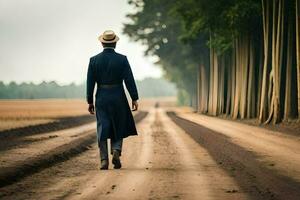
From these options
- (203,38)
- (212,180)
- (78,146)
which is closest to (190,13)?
(203,38)

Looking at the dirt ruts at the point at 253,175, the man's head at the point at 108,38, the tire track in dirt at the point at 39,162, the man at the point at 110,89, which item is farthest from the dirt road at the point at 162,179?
the man's head at the point at 108,38

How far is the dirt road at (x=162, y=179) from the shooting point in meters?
6.84

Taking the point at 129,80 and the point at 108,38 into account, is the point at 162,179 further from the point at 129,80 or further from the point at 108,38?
the point at 108,38

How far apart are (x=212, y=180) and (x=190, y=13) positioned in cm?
2769

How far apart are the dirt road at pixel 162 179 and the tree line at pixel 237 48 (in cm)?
1146

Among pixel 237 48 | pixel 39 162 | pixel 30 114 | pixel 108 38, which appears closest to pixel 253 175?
pixel 108 38

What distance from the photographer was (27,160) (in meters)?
10.4

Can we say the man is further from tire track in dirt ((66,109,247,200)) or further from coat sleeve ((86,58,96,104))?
tire track in dirt ((66,109,247,200))

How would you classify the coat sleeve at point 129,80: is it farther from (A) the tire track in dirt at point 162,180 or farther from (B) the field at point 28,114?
(B) the field at point 28,114

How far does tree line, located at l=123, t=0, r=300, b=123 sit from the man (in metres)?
12.4

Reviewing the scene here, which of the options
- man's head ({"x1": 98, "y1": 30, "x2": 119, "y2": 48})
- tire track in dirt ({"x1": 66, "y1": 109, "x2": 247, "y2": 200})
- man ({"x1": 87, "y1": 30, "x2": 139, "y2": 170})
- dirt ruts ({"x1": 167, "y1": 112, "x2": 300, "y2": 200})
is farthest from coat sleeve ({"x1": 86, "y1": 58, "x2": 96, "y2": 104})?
dirt ruts ({"x1": 167, "y1": 112, "x2": 300, "y2": 200})

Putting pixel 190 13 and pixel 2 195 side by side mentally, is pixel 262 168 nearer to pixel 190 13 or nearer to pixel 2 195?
pixel 2 195

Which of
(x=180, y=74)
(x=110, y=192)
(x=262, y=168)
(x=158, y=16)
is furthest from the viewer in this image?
(x=180, y=74)

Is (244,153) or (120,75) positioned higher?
(120,75)
